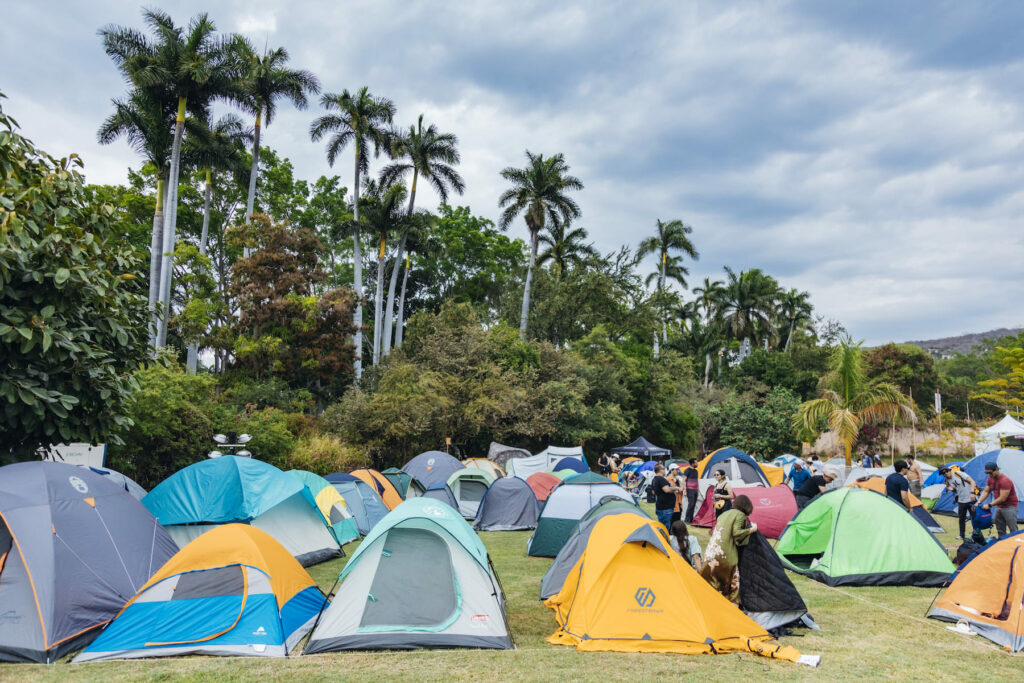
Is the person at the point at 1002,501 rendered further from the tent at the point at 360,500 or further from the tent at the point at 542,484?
the tent at the point at 360,500

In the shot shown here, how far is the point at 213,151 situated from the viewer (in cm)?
2658

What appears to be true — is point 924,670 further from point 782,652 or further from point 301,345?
point 301,345

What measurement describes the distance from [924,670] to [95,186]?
2925cm

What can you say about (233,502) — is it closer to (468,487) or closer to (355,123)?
(468,487)

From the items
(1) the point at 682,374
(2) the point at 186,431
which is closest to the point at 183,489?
(2) the point at 186,431

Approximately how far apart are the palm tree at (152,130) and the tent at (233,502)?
54.5 ft

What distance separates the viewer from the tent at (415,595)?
6047 millimetres

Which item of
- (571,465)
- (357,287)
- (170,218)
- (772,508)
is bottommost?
(571,465)

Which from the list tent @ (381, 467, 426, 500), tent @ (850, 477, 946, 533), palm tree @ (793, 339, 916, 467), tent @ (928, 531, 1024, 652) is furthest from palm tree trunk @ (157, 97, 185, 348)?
tent @ (928, 531, 1024, 652)

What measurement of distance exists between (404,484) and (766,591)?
10720 mm

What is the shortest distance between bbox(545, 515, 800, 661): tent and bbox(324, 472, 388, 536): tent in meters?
7.59

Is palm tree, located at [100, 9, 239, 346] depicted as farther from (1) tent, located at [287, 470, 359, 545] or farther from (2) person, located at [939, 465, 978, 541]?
(2) person, located at [939, 465, 978, 541]

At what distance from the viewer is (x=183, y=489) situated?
941 centimetres

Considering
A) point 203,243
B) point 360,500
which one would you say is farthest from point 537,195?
point 360,500
